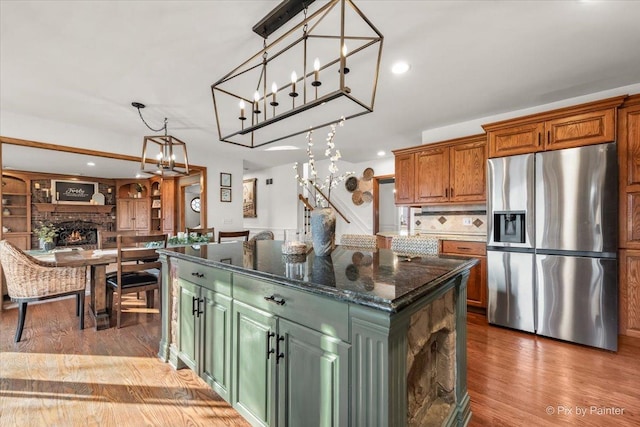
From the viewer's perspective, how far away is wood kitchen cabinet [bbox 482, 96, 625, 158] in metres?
2.55

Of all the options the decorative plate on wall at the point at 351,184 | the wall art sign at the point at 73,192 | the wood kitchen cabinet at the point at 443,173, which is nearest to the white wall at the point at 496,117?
the wood kitchen cabinet at the point at 443,173

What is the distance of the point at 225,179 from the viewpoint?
579 cm

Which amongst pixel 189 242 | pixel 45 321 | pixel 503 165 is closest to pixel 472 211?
pixel 503 165

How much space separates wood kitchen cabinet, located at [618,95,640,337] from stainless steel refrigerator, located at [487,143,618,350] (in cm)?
21

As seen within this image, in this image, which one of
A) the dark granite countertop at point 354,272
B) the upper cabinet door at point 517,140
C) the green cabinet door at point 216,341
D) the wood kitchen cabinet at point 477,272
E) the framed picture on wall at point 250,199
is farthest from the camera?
the framed picture on wall at point 250,199

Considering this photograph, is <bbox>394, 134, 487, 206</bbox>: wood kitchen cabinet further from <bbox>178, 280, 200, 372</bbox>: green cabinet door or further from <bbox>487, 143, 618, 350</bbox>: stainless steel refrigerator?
<bbox>178, 280, 200, 372</bbox>: green cabinet door

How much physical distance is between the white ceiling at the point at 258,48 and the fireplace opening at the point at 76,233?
557 centimetres

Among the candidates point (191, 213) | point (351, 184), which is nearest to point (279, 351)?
point (351, 184)

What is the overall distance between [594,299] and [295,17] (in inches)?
131

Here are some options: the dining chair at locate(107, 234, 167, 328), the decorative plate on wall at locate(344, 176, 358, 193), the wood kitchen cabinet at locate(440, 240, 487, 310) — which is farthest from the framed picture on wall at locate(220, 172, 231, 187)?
the wood kitchen cabinet at locate(440, 240, 487, 310)

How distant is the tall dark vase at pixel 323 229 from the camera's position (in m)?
1.82

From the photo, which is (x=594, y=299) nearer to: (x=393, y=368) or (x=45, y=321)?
(x=393, y=368)

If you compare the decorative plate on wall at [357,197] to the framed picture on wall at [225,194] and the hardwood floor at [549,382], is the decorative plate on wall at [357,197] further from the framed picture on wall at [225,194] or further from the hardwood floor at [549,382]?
the hardwood floor at [549,382]

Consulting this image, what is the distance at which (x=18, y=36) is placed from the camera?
199 centimetres
